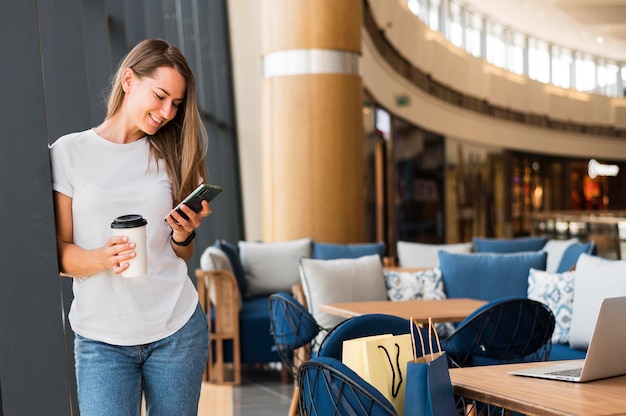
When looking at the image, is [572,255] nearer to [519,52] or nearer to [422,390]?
[422,390]

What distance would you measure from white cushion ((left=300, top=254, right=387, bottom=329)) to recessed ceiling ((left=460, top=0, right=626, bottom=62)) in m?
15.6

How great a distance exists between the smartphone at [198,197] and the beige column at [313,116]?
6.68 metres

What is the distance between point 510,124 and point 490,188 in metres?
1.98

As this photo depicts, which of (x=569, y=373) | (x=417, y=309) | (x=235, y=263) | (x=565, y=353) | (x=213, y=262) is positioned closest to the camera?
(x=569, y=373)

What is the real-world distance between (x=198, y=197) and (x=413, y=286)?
4018 millimetres

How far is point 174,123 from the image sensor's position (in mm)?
2314

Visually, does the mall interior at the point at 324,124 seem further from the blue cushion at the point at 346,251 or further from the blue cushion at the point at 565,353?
the blue cushion at the point at 565,353

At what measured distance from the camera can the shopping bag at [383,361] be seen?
1982 millimetres

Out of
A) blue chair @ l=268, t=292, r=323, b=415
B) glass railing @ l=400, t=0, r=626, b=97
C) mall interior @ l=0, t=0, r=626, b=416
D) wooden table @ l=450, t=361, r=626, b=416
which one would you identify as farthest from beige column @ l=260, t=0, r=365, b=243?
glass railing @ l=400, t=0, r=626, b=97

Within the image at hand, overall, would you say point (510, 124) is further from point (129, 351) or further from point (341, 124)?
point (129, 351)

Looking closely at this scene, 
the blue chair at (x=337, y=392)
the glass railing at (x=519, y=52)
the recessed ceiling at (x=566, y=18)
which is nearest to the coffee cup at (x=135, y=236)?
the blue chair at (x=337, y=392)

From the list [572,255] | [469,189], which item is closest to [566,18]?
[469,189]

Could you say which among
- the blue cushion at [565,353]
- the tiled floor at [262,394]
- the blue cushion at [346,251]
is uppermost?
the blue cushion at [346,251]

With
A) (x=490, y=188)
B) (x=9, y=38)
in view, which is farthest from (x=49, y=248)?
(x=490, y=188)
